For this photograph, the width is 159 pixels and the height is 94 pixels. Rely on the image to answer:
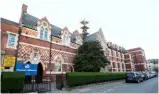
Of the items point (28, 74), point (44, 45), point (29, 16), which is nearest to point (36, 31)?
point (44, 45)

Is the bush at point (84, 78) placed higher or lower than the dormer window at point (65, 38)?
lower

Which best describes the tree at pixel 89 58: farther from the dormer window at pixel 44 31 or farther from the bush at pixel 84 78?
the dormer window at pixel 44 31

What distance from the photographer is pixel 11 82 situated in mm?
10984

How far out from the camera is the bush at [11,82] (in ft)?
35.1

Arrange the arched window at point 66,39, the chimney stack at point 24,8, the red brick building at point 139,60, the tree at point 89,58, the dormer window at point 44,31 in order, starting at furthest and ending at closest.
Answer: the red brick building at point 139,60 < the arched window at point 66,39 < the tree at point 89,58 < the chimney stack at point 24,8 < the dormer window at point 44,31

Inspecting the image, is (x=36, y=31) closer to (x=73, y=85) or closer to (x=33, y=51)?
(x=33, y=51)

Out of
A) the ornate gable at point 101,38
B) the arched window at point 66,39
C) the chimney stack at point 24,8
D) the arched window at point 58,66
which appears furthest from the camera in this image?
the ornate gable at point 101,38

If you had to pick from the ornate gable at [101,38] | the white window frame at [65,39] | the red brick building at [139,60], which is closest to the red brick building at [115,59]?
the ornate gable at [101,38]

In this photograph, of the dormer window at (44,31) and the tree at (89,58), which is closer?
the dormer window at (44,31)

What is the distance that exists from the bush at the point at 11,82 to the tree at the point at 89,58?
1373 centimetres

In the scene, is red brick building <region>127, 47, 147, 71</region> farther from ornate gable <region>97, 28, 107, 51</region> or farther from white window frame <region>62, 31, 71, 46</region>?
white window frame <region>62, 31, 71, 46</region>

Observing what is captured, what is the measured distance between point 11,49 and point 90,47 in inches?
555

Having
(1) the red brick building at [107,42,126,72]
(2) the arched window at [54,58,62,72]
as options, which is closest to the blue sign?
(2) the arched window at [54,58,62,72]

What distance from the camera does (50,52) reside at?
842 inches
